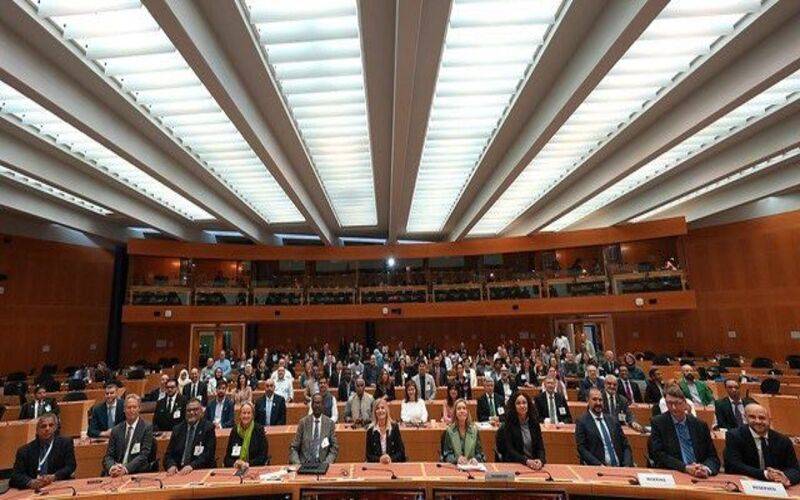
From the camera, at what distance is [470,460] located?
15.4 ft

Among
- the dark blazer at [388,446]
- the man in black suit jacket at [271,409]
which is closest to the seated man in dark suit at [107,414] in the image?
the man in black suit jacket at [271,409]

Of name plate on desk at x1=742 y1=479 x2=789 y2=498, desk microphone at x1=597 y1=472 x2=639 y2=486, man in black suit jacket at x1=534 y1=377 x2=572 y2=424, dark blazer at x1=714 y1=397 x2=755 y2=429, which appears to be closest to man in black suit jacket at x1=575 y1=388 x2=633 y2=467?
desk microphone at x1=597 y1=472 x2=639 y2=486

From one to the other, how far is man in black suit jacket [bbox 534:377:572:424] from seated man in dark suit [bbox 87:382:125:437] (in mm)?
6837

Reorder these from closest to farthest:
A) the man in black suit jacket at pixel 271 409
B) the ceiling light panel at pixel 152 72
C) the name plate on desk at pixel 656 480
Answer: the name plate on desk at pixel 656 480, the ceiling light panel at pixel 152 72, the man in black suit jacket at pixel 271 409

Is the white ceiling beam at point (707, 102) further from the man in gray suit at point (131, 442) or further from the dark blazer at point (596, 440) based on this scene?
the man in gray suit at point (131, 442)

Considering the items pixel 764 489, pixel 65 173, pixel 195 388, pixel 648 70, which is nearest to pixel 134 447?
pixel 195 388

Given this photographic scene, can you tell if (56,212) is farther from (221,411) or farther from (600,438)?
(600,438)

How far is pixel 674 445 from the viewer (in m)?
4.62

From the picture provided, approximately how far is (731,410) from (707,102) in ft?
16.7

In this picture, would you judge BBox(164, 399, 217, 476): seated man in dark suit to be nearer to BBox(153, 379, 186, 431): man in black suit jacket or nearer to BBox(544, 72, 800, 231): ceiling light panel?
BBox(153, 379, 186, 431): man in black suit jacket

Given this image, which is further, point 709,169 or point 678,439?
point 709,169

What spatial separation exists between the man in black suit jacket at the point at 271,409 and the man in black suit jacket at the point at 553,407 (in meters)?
4.25

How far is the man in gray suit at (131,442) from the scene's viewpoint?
5.25m

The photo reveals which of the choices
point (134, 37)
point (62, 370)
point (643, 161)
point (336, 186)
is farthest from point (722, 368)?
point (62, 370)
